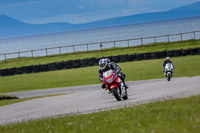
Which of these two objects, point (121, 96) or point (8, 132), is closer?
point (8, 132)

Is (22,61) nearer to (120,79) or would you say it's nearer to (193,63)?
(193,63)

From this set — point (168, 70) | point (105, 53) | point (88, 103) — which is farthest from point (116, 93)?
point (105, 53)

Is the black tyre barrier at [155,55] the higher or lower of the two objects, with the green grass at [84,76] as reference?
higher

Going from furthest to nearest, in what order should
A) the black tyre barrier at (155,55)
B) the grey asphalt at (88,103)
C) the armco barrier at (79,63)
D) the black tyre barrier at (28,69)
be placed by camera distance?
the black tyre barrier at (28,69) < the armco barrier at (79,63) < the black tyre barrier at (155,55) < the grey asphalt at (88,103)

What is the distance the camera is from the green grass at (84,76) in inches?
1121

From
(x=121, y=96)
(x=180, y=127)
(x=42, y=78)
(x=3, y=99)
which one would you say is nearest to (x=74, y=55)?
(x=42, y=78)

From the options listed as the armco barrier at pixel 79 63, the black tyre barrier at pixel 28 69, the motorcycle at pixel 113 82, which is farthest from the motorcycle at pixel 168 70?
the black tyre barrier at pixel 28 69

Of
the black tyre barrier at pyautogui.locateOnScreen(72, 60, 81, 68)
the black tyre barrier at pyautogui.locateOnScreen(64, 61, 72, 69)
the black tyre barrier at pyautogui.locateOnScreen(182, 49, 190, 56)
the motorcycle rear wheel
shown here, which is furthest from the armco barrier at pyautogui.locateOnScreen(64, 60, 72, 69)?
the motorcycle rear wheel

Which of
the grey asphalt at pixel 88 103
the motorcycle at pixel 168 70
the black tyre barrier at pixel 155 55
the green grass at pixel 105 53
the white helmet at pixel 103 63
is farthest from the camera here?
the green grass at pixel 105 53

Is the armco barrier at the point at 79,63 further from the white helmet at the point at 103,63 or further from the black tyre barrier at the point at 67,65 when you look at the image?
the white helmet at the point at 103,63

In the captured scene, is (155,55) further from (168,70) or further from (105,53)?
(168,70)

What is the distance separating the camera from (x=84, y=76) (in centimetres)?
3275

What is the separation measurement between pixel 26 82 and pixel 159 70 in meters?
11.1

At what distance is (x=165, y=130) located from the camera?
6141mm
